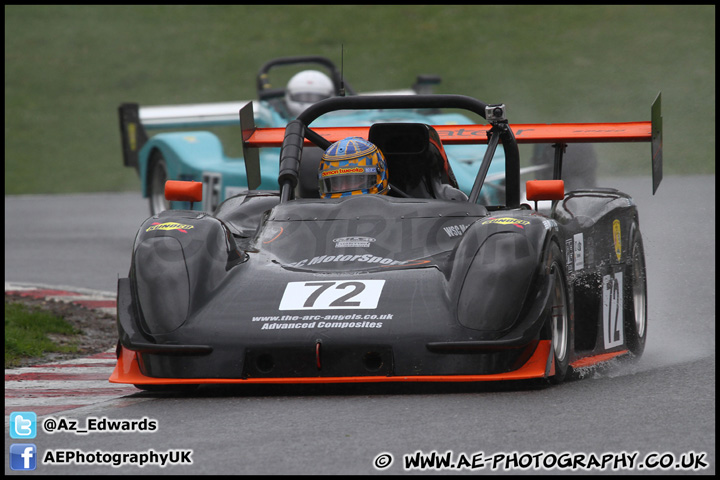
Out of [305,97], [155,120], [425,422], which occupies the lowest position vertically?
[425,422]

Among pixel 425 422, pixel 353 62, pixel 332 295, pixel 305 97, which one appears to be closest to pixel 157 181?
pixel 305 97

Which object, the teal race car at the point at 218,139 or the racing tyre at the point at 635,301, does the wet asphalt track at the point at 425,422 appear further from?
the teal race car at the point at 218,139

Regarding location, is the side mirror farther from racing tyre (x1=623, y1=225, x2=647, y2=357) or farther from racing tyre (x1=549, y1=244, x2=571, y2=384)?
racing tyre (x1=623, y1=225, x2=647, y2=357)

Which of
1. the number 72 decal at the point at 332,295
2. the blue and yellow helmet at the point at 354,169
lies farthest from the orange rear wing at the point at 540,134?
the number 72 decal at the point at 332,295

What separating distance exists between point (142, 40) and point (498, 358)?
34035 mm

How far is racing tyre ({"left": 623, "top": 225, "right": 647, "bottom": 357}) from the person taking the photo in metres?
6.85

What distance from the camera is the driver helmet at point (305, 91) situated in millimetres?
14094

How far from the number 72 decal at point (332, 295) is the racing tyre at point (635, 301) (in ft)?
6.41

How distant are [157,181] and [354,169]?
816 cm

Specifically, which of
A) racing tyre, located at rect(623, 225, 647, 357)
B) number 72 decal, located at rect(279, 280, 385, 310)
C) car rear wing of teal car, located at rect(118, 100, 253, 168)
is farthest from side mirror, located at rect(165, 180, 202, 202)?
car rear wing of teal car, located at rect(118, 100, 253, 168)

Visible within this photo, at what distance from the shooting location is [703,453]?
13.0 feet

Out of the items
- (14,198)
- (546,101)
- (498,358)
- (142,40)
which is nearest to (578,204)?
(498,358)

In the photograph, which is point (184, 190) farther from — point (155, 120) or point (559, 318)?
point (155, 120)

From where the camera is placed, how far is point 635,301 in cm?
704
